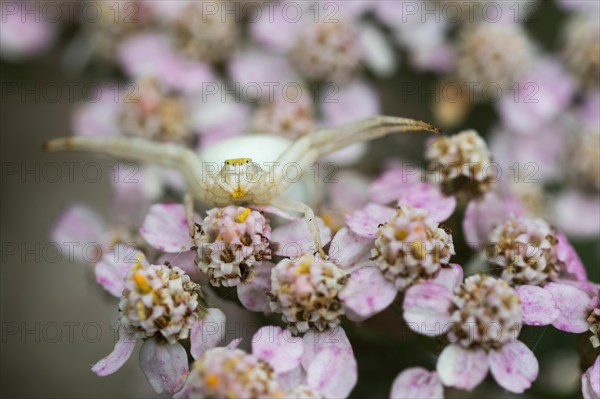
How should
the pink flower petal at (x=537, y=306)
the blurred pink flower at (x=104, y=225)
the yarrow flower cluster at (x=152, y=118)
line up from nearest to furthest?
the pink flower petal at (x=537, y=306), the blurred pink flower at (x=104, y=225), the yarrow flower cluster at (x=152, y=118)

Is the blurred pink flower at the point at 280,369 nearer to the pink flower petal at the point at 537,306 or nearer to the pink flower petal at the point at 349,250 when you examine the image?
the pink flower petal at the point at 349,250

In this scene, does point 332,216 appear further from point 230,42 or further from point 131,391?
point 131,391

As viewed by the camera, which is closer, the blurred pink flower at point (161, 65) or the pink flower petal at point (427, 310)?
the pink flower petal at point (427, 310)

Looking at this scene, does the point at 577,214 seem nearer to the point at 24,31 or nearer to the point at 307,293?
the point at 307,293

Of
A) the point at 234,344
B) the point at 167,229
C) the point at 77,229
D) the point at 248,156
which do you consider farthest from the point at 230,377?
the point at 77,229

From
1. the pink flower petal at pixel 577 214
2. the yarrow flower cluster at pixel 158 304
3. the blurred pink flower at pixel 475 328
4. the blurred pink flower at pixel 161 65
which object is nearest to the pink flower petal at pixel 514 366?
the blurred pink flower at pixel 475 328

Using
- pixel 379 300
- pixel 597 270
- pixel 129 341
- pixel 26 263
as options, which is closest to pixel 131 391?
pixel 26 263
